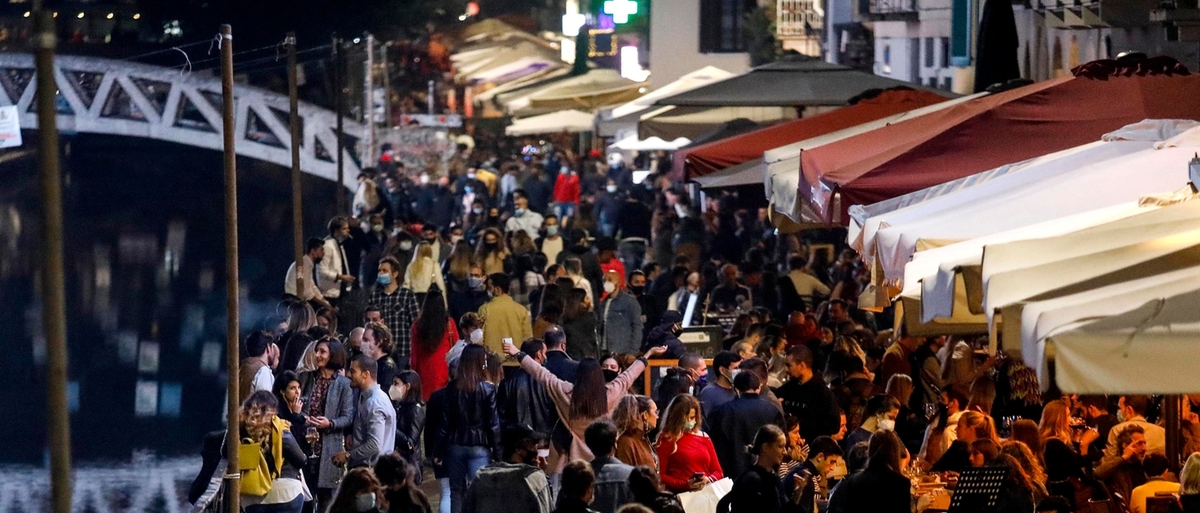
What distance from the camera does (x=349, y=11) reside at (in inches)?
2101

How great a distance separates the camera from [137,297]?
40.3 meters

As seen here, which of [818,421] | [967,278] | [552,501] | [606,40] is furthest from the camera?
[606,40]

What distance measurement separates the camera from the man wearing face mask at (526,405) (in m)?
12.6

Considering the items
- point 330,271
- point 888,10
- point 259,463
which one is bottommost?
point 259,463

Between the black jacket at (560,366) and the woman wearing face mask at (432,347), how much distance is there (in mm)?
2143

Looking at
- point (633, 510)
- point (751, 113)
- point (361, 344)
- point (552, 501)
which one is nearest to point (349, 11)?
point (751, 113)

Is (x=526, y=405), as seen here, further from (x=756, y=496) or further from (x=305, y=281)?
(x=305, y=281)

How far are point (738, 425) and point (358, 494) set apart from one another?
3120 mm

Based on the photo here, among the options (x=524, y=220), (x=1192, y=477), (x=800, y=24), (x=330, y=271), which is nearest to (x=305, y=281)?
(x=330, y=271)

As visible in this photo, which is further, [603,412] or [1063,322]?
[603,412]

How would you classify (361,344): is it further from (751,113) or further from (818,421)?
(751,113)

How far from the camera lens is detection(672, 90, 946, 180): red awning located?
57.7 ft

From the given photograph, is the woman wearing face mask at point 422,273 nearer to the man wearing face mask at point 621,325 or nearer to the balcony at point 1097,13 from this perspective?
the man wearing face mask at point 621,325

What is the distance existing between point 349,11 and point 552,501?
4359cm
